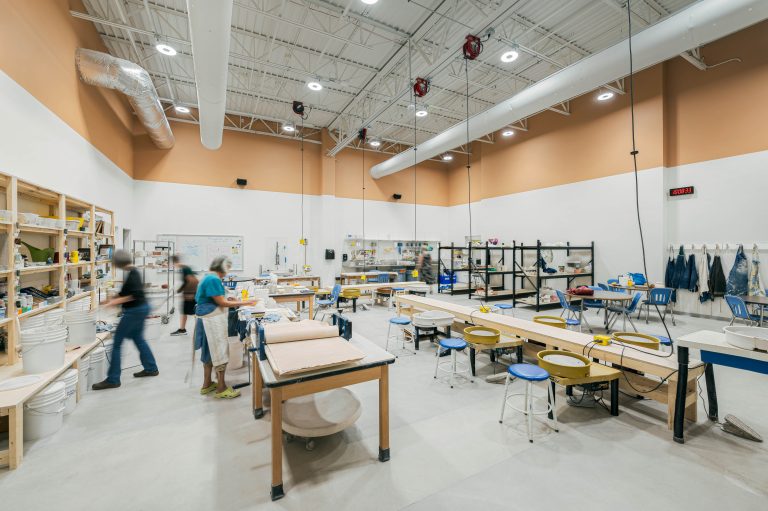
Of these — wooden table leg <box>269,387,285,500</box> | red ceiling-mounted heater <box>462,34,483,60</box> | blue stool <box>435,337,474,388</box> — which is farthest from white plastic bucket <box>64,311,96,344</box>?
red ceiling-mounted heater <box>462,34,483,60</box>

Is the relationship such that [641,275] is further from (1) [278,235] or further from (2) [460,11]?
(1) [278,235]

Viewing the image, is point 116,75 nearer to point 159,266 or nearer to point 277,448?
point 159,266

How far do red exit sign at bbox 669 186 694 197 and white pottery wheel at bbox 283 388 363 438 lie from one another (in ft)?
28.5

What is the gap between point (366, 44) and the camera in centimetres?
640

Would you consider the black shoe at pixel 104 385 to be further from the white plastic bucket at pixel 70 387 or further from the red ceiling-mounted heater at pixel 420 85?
the red ceiling-mounted heater at pixel 420 85

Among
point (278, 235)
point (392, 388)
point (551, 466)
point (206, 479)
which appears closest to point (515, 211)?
point (278, 235)

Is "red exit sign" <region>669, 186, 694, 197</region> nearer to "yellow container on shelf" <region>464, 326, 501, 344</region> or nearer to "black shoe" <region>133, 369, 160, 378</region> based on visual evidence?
"yellow container on shelf" <region>464, 326, 501, 344</region>

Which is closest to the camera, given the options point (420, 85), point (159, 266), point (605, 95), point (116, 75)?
point (116, 75)

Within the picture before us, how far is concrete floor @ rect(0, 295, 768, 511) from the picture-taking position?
1.99 meters

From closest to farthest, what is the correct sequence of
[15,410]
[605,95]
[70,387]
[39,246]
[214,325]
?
1. [15,410]
2. [70,387]
3. [214,325]
4. [39,246]
5. [605,95]

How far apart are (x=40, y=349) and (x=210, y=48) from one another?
3634mm

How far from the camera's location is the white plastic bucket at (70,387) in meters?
2.89

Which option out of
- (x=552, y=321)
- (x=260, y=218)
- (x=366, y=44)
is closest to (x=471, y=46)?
(x=366, y=44)

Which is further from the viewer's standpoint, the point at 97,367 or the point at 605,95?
the point at 605,95
